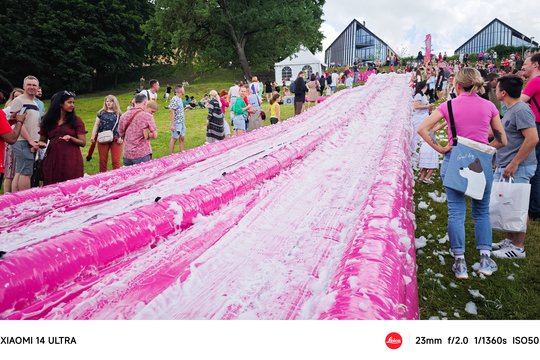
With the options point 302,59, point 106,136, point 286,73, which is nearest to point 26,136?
point 106,136

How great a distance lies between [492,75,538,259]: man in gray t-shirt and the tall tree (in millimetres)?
25914

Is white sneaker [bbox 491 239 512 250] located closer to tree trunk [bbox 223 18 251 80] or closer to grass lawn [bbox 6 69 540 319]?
grass lawn [bbox 6 69 540 319]

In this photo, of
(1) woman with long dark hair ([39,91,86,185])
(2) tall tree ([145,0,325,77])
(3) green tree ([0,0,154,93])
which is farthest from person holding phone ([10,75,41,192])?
(3) green tree ([0,0,154,93])

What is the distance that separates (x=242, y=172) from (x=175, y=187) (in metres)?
0.70

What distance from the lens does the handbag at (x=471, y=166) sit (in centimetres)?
294

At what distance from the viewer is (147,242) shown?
8.79 ft

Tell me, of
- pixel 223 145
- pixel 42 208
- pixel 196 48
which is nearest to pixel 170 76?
pixel 196 48

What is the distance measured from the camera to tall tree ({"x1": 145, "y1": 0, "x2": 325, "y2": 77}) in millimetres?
27734

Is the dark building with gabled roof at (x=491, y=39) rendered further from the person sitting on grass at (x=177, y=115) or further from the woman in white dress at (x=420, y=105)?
the person sitting on grass at (x=177, y=115)

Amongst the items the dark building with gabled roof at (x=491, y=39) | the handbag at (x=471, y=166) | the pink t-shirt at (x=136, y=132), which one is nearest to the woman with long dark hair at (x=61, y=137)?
the pink t-shirt at (x=136, y=132)

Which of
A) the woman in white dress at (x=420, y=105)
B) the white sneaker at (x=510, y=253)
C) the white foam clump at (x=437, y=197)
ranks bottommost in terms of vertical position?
the white sneaker at (x=510, y=253)

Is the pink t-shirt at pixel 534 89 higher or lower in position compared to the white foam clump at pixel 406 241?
higher

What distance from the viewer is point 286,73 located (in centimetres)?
2731
